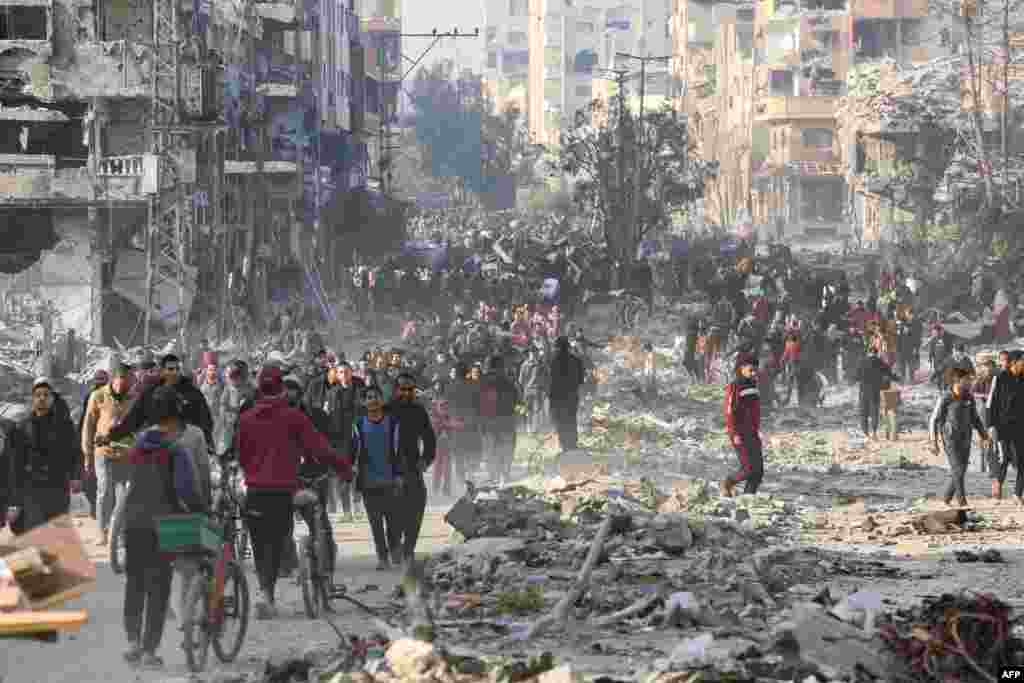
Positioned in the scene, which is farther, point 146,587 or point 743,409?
point 743,409

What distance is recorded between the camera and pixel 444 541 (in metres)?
19.6

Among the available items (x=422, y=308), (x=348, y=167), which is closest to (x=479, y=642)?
(x=422, y=308)

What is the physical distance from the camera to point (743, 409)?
2211 centimetres

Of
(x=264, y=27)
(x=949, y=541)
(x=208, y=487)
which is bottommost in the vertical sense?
(x=949, y=541)

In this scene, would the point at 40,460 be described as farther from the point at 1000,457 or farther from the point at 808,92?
the point at 808,92

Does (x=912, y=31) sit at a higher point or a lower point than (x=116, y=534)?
higher

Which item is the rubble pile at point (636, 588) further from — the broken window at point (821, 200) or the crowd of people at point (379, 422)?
the broken window at point (821, 200)

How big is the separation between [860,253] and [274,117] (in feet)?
78.7

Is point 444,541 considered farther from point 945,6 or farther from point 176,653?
point 945,6

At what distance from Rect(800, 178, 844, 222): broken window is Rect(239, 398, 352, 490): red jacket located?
9584 cm

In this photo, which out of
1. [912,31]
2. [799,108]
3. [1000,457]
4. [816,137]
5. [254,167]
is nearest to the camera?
[1000,457]

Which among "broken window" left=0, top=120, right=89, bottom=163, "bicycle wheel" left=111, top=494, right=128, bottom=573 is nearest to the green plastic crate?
"bicycle wheel" left=111, top=494, right=128, bottom=573

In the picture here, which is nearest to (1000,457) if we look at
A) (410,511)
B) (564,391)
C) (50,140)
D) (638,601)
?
(564,391)

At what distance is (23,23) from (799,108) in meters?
61.6
